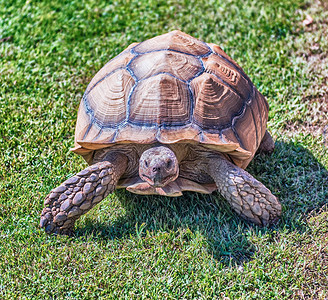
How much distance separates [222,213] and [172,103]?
2.91 feet

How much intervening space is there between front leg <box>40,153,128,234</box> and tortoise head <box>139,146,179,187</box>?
0.30m

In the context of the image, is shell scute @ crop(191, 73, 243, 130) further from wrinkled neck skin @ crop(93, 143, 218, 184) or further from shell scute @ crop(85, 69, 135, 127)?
shell scute @ crop(85, 69, 135, 127)

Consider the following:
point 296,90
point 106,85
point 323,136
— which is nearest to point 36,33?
point 106,85

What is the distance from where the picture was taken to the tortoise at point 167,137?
118 inches

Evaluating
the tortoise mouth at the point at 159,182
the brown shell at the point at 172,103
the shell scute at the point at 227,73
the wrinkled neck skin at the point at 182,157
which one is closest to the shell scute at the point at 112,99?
the brown shell at the point at 172,103

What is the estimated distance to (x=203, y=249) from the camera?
2.99 m

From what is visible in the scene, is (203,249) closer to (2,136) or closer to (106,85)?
(106,85)

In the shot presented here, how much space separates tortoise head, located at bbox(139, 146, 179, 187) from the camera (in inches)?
112

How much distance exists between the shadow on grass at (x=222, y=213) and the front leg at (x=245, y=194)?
3.5 inches

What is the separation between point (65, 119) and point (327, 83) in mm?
2610

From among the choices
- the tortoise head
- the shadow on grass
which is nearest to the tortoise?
the tortoise head

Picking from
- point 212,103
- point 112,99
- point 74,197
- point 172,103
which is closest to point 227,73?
point 212,103

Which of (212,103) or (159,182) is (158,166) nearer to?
(159,182)

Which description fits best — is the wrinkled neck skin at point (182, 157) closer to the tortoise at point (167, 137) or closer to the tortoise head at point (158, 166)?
the tortoise at point (167, 137)
